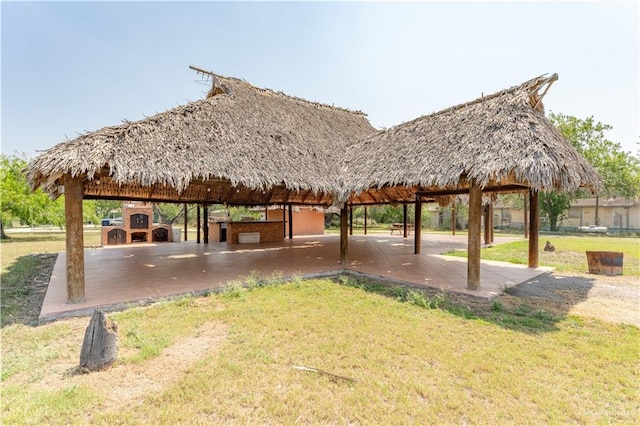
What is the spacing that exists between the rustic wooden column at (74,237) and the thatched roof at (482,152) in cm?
556

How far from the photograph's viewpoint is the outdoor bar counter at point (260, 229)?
14727 millimetres

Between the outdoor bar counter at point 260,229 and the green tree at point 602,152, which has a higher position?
the green tree at point 602,152

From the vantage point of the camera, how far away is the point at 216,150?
6.57 meters

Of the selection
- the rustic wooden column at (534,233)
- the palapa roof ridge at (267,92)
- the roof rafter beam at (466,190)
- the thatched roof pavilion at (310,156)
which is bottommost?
the rustic wooden column at (534,233)

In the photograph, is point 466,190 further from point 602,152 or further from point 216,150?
point 602,152

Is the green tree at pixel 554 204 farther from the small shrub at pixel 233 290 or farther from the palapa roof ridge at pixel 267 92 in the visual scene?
the small shrub at pixel 233 290

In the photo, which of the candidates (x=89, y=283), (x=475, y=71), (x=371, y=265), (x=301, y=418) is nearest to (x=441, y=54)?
(x=475, y=71)

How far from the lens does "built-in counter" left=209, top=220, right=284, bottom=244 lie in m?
14.7

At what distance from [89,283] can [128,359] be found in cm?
441

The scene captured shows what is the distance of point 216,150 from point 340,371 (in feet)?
17.3

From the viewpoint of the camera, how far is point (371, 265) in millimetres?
8781

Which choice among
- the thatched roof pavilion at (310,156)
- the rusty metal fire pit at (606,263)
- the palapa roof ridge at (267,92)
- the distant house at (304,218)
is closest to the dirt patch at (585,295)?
the rusty metal fire pit at (606,263)

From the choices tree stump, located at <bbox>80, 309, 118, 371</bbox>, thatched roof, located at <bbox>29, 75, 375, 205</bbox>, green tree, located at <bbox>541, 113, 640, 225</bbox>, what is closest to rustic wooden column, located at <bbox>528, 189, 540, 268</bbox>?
thatched roof, located at <bbox>29, 75, 375, 205</bbox>

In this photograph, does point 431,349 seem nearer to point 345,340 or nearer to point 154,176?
point 345,340
